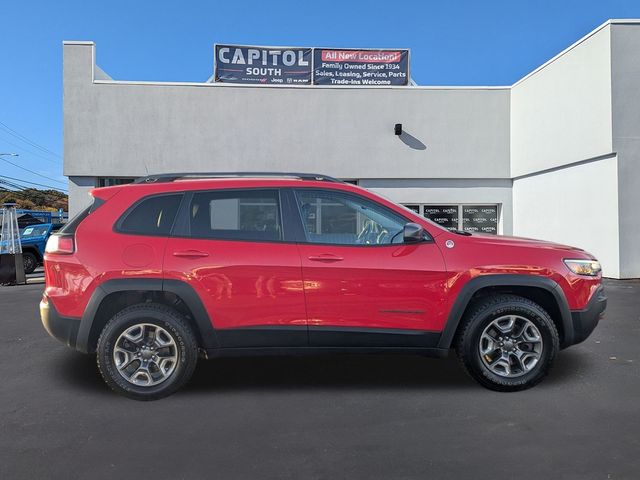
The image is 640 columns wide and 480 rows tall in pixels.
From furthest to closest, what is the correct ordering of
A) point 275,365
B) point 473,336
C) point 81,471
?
point 275,365 → point 473,336 → point 81,471

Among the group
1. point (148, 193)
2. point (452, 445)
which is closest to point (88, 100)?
point (148, 193)

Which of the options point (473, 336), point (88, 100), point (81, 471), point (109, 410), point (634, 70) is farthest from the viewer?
point (88, 100)

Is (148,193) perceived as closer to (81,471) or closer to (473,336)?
(81,471)

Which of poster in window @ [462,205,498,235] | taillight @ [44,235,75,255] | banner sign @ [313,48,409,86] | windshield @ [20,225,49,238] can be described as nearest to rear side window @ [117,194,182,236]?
taillight @ [44,235,75,255]

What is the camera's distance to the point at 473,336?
13.5 ft

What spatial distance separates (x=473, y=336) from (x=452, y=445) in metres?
1.16

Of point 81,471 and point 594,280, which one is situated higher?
point 594,280

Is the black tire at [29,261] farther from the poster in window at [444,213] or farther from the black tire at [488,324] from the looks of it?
the black tire at [488,324]

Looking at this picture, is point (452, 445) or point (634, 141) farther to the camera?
point (634, 141)

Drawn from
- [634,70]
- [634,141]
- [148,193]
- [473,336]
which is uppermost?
[634,70]

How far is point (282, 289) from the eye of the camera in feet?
13.1

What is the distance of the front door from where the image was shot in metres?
4.01

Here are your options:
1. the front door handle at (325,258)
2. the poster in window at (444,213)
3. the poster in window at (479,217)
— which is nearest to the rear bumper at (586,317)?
the front door handle at (325,258)

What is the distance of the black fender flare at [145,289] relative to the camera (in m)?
3.98
